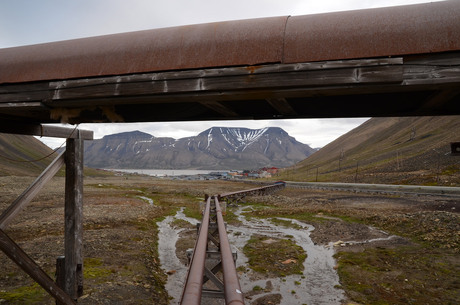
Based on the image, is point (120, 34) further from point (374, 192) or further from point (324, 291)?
point (374, 192)

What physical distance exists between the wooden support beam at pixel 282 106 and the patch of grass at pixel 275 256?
6.96 meters

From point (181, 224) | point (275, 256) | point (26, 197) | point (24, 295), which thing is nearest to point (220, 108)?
point (26, 197)

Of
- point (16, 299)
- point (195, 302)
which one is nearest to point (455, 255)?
point (195, 302)

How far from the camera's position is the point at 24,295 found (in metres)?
7.24

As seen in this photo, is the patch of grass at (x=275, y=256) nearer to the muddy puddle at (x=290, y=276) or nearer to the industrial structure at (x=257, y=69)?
the muddy puddle at (x=290, y=276)

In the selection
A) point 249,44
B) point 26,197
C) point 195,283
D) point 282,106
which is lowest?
point 195,283

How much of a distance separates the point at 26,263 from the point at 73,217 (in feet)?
5.21

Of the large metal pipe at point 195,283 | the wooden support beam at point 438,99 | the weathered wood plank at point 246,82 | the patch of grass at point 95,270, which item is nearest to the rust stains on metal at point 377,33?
the weathered wood plank at point 246,82

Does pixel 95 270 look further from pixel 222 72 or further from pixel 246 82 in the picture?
pixel 246 82

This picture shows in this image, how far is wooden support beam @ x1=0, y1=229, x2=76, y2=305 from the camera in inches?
170

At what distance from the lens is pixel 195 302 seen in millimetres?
2490

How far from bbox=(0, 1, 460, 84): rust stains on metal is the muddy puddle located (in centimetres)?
644

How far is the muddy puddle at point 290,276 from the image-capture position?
795 centimetres

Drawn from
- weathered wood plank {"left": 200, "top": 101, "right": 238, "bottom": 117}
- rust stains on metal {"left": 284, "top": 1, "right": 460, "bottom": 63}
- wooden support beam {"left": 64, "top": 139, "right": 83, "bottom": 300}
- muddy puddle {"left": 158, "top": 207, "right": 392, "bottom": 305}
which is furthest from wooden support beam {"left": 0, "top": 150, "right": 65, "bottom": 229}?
rust stains on metal {"left": 284, "top": 1, "right": 460, "bottom": 63}
